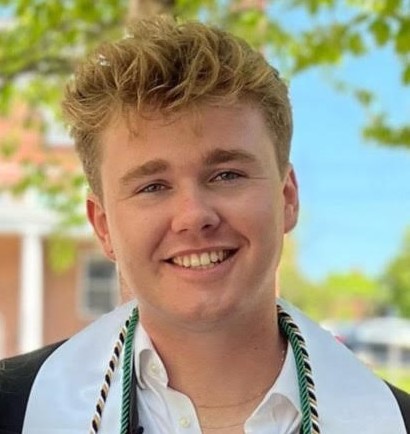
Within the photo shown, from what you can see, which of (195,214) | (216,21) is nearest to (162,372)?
(195,214)

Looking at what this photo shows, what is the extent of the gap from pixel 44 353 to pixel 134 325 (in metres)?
0.20

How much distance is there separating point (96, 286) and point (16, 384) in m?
15.6

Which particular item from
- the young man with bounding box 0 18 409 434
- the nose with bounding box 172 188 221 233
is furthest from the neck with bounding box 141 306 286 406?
the nose with bounding box 172 188 221 233

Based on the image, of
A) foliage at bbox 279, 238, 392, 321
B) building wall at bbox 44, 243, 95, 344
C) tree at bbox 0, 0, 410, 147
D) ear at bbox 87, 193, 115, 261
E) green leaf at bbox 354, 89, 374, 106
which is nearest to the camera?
ear at bbox 87, 193, 115, 261

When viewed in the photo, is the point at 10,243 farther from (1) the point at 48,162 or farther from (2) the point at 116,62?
(2) the point at 116,62

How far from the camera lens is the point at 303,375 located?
186 cm

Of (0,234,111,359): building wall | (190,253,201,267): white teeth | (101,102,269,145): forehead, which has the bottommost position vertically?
(190,253,201,267): white teeth

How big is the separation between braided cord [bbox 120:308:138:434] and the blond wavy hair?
0.29m

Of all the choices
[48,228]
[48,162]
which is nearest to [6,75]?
[48,162]

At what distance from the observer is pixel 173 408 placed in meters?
1.78

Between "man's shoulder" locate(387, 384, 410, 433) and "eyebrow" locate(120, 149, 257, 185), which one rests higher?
"eyebrow" locate(120, 149, 257, 185)

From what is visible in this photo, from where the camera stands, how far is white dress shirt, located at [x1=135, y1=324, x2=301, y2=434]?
176 cm

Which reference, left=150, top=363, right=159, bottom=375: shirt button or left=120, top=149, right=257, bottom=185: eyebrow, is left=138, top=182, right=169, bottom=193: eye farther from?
left=150, top=363, right=159, bottom=375: shirt button

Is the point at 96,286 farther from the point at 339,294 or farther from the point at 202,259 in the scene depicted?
the point at 339,294
